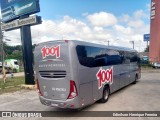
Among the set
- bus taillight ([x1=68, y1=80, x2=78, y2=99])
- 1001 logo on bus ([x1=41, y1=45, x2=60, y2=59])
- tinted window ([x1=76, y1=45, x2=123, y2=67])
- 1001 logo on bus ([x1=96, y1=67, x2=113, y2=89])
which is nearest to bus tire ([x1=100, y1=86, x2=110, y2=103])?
1001 logo on bus ([x1=96, y1=67, x2=113, y2=89])

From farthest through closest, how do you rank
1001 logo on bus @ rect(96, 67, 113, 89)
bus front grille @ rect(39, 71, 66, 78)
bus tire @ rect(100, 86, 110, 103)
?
bus tire @ rect(100, 86, 110, 103), 1001 logo on bus @ rect(96, 67, 113, 89), bus front grille @ rect(39, 71, 66, 78)

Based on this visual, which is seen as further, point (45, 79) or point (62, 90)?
point (45, 79)

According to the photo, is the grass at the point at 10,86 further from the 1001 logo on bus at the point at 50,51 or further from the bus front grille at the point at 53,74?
the 1001 logo on bus at the point at 50,51

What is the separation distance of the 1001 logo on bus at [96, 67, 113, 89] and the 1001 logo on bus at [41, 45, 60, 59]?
239 centimetres

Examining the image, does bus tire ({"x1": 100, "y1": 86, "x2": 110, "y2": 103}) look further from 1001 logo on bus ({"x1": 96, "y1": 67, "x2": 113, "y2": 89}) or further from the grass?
the grass

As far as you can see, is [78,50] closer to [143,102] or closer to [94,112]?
[94,112]

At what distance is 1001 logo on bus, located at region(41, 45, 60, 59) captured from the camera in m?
7.02

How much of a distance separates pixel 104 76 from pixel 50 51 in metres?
3.34

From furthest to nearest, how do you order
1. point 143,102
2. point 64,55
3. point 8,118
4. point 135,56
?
point 135,56, point 143,102, point 8,118, point 64,55

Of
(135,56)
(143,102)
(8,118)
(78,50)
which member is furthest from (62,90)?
(135,56)

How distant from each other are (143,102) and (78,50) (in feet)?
14.3

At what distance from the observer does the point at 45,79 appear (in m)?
7.54

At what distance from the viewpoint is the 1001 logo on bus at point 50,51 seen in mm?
7018

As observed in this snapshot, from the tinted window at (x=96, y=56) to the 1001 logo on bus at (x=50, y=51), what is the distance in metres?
0.76
